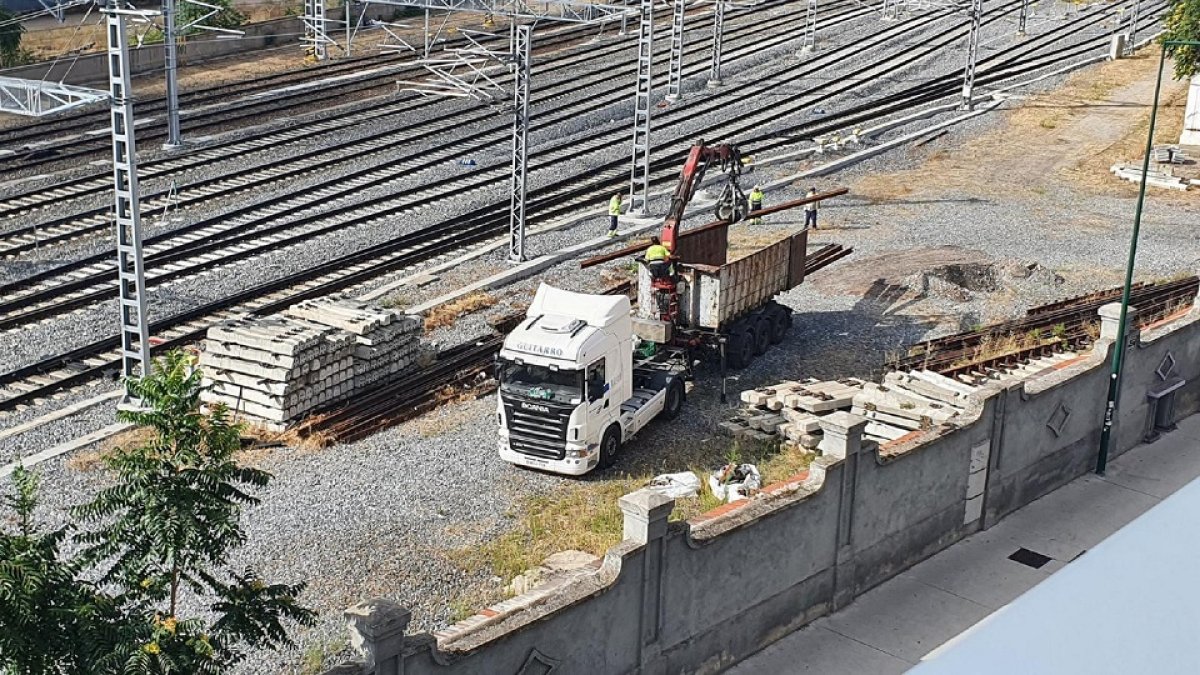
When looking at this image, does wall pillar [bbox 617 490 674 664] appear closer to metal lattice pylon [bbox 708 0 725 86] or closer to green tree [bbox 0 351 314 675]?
green tree [bbox 0 351 314 675]

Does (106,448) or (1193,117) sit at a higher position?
(1193,117)

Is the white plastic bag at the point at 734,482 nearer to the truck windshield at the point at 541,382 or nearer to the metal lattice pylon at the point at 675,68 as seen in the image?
the truck windshield at the point at 541,382

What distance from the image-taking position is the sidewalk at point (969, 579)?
17375mm

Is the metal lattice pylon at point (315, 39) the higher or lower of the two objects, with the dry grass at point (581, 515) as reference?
higher

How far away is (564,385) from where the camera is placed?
70.6 feet

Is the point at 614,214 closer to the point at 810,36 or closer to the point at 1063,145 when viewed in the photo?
the point at 1063,145

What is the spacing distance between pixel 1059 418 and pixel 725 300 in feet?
21.3

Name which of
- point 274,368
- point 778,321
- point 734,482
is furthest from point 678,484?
point 778,321

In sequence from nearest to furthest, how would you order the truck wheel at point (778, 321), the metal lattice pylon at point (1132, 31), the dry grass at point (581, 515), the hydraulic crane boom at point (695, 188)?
the dry grass at point (581, 515)
the hydraulic crane boom at point (695, 188)
the truck wheel at point (778, 321)
the metal lattice pylon at point (1132, 31)

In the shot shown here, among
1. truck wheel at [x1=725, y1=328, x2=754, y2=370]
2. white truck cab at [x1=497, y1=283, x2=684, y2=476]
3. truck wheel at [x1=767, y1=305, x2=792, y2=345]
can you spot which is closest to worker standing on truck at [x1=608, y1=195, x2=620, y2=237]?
truck wheel at [x1=767, y1=305, x2=792, y2=345]

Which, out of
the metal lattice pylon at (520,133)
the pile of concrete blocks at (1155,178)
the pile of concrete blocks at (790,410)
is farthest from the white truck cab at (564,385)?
the pile of concrete blocks at (1155,178)

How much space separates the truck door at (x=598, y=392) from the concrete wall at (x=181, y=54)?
29.5 meters

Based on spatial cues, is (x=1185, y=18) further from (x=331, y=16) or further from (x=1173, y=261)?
(x=331, y=16)

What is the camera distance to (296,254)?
108 ft
